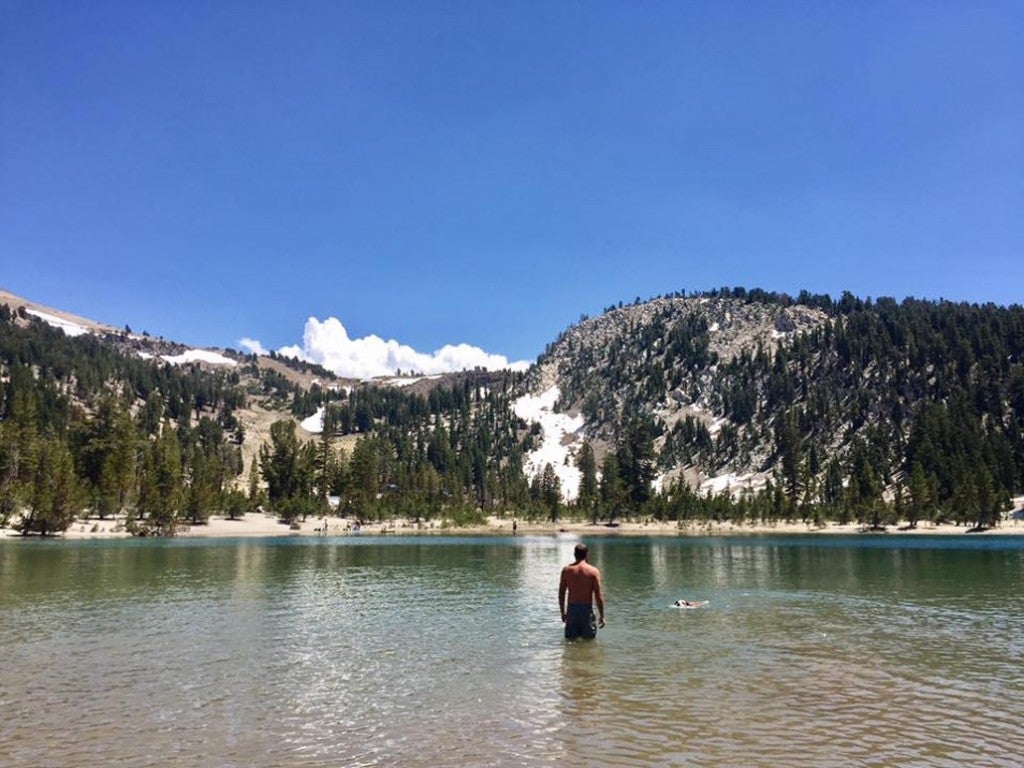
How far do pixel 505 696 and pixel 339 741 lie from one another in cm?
528

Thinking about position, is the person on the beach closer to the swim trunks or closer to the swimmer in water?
the swim trunks

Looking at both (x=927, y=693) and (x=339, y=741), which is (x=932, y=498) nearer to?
(x=927, y=693)

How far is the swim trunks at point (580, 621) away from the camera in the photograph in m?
27.8

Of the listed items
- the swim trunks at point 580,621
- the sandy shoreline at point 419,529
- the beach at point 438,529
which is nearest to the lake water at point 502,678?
the swim trunks at point 580,621

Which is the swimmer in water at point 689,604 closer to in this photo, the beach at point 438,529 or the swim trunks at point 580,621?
the swim trunks at point 580,621

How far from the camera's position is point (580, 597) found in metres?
27.5

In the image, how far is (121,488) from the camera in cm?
15975

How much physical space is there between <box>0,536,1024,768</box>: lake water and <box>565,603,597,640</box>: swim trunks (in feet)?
2.05

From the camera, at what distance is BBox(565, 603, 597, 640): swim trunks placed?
1094 inches

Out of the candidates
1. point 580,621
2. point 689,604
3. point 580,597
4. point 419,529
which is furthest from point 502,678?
point 419,529

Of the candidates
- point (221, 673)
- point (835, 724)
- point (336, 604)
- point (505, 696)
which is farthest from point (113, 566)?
point (835, 724)

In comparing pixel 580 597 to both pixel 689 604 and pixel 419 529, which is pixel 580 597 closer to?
pixel 689 604

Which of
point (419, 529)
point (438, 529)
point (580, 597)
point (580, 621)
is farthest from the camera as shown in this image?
point (438, 529)

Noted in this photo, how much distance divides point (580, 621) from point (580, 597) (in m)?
1.04
